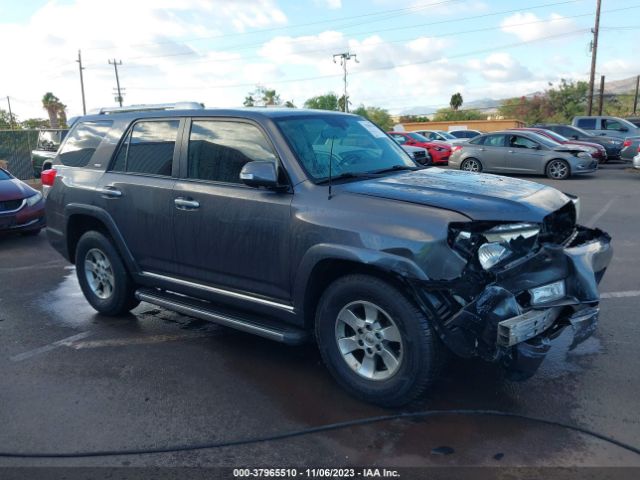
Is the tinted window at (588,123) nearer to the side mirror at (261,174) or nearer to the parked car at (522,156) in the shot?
the parked car at (522,156)

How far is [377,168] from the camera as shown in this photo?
14.7 ft

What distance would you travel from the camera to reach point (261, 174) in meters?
3.81

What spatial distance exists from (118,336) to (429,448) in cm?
310

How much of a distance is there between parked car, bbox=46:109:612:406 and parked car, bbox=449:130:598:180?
513 inches

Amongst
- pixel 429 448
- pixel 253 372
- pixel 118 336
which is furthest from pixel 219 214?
pixel 429 448

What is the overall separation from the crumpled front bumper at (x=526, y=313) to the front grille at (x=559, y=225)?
0.13 m

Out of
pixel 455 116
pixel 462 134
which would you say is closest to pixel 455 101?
pixel 455 116

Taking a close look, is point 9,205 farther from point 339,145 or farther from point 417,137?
point 417,137

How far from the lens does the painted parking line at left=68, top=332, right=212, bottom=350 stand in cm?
489

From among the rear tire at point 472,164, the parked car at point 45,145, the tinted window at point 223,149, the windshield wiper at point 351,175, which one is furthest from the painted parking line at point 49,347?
A: the rear tire at point 472,164

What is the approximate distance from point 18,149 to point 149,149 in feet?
60.2

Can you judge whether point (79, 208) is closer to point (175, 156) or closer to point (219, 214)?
point (175, 156)

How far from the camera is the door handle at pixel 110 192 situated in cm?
505

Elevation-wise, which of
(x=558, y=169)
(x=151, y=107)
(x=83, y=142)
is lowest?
(x=558, y=169)
